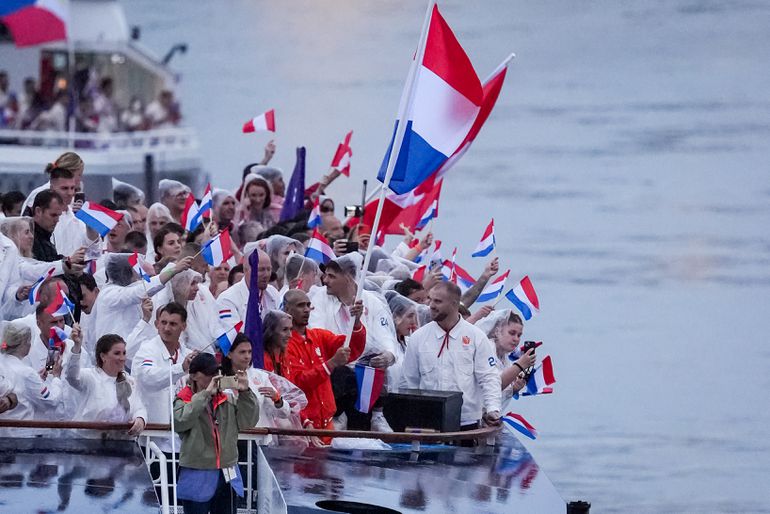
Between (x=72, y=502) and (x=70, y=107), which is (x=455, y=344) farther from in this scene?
(x=70, y=107)

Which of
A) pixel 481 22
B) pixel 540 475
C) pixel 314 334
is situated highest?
pixel 481 22

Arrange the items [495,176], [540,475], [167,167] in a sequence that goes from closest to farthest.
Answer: [540,475] < [167,167] < [495,176]

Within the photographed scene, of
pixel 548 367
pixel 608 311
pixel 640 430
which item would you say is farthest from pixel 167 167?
pixel 548 367

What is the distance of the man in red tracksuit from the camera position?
1116 centimetres

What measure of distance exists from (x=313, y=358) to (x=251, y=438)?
685 millimetres

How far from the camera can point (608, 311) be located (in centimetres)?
3206

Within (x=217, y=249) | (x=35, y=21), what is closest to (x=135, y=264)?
(x=217, y=249)

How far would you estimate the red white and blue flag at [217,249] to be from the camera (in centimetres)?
1246

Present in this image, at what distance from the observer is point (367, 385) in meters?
11.6

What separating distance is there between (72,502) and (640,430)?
1507 centimetres

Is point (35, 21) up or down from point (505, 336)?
up

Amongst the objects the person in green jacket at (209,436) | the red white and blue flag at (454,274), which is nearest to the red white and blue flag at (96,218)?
the red white and blue flag at (454,274)

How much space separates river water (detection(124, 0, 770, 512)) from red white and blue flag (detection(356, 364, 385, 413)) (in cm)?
797

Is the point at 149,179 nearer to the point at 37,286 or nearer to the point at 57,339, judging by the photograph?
the point at 37,286
